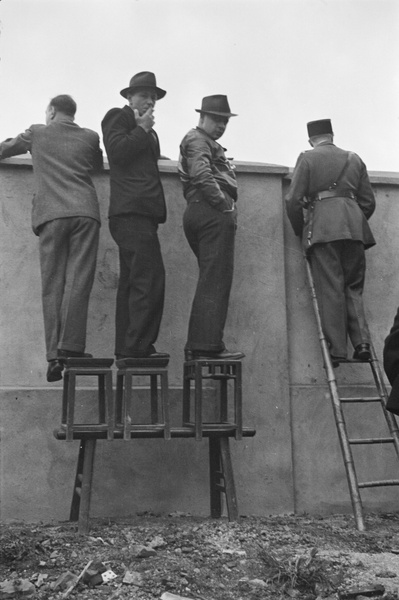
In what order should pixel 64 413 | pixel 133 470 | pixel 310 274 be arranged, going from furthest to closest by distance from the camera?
pixel 310 274 → pixel 133 470 → pixel 64 413

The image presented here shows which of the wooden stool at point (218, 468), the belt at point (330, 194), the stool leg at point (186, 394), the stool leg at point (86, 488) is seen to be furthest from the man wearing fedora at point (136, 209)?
the belt at point (330, 194)

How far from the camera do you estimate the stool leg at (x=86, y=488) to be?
5.18m

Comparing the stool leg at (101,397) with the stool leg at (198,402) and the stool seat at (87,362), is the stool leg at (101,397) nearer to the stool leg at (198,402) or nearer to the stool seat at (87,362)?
the stool seat at (87,362)

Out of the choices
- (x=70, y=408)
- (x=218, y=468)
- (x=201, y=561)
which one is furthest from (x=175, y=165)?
(x=201, y=561)

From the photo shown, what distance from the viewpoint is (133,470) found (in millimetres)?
6039

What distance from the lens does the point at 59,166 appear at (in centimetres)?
581

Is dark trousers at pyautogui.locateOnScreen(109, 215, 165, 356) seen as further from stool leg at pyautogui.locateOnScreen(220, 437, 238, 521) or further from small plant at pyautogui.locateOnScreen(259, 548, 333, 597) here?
small plant at pyautogui.locateOnScreen(259, 548, 333, 597)

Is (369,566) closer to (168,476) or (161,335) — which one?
(168,476)

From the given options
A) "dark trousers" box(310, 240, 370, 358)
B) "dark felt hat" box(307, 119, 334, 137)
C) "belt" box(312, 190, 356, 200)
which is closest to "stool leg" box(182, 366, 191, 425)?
"dark trousers" box(310, 240, 370, 358)

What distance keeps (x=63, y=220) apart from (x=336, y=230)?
2090mm

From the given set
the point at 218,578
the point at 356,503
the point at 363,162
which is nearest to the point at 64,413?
the point at 218,578

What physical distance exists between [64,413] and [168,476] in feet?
3.34

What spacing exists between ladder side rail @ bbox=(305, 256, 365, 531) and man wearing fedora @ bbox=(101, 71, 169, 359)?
1338 millimetres

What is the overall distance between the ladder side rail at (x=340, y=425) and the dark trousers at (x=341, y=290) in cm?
4
